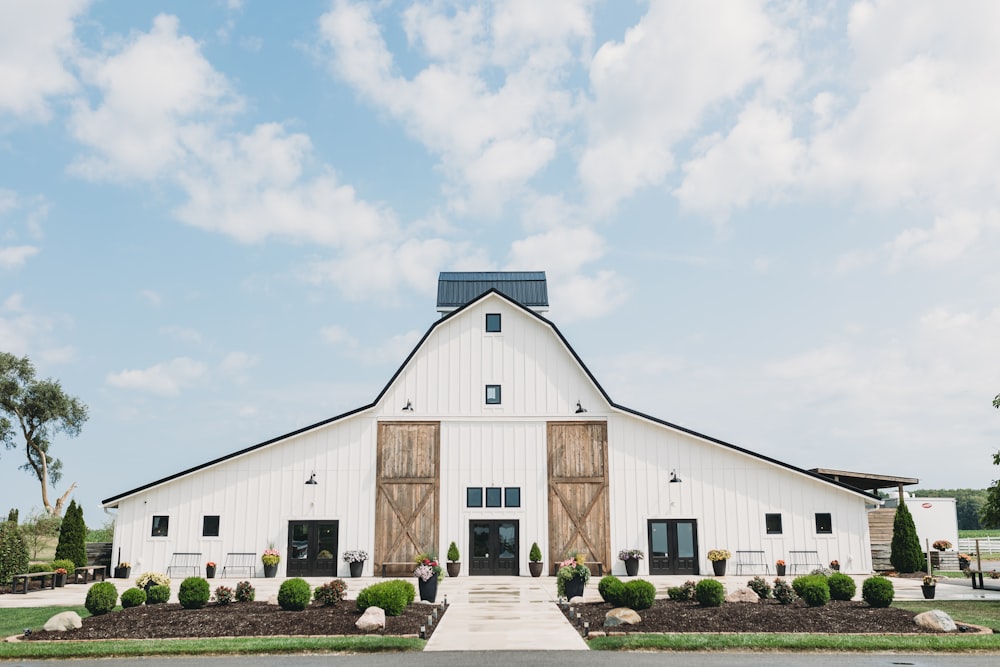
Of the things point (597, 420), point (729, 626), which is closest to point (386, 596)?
point (729, 626)

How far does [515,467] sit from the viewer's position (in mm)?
29234

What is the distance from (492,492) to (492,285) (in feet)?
34.2

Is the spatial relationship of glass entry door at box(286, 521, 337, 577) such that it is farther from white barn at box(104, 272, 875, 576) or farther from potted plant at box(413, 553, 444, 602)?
potted plant at box(413, 553, 444, 602)

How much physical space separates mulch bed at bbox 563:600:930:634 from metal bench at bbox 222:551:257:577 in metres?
15.0

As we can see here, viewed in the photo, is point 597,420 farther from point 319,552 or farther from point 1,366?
point 1,366

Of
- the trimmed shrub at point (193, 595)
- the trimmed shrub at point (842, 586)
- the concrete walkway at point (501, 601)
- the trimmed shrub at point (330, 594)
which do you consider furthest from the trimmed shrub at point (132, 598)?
the trimmed shrub at point (842, 586)

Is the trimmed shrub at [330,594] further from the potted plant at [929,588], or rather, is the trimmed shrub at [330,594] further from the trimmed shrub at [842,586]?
the potted plant at [929,588]

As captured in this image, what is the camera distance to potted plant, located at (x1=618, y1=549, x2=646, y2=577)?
1100 inches

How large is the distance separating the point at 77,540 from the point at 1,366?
1174 inches

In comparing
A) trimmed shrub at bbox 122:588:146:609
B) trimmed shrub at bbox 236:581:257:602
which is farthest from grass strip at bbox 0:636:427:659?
trimmed shrub at bbox 236:581:257:602

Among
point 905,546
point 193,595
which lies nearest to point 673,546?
point 905,546

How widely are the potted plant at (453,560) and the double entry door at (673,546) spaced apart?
6.88 m

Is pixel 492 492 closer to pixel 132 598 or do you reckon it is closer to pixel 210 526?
pixel 210 526

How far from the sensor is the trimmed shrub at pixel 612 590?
16.7m
